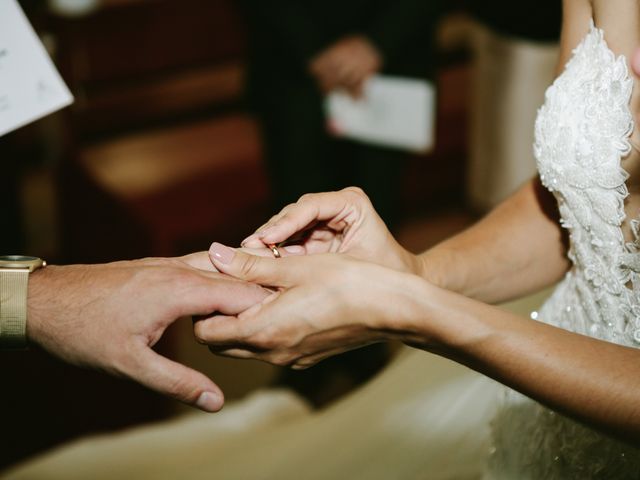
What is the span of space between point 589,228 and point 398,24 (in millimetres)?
1370

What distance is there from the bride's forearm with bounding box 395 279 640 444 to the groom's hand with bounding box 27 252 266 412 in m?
0.27

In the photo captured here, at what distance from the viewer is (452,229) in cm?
345

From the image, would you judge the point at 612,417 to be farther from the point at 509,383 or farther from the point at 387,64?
the point at 387,64

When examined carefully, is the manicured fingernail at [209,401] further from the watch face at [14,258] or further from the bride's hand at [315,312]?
the watch face at [14,258]

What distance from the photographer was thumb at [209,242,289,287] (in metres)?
1.00

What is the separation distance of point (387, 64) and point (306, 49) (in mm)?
280

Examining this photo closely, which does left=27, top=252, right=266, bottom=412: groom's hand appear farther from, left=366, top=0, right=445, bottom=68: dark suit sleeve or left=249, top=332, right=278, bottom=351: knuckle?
left=366, top=0, right=445, bottom=68: dark suit sleeve

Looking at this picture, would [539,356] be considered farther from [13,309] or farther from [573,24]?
[13,309]

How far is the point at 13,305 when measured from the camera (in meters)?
1.01

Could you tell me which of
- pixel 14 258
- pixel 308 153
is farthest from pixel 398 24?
pixel 14 258

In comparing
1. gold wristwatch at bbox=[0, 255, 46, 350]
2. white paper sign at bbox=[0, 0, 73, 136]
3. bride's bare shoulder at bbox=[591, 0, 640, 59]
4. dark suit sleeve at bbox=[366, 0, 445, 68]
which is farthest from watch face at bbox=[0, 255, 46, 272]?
dark suit sleeve at bbox=[366, 0, 445, 68]

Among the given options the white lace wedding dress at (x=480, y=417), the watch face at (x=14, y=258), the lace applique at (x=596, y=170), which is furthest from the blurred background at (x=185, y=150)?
the watch face at (x=14, y=258)

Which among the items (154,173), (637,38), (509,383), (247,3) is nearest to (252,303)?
(509,383)

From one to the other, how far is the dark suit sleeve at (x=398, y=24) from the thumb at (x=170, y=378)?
1538 millimetres
